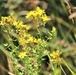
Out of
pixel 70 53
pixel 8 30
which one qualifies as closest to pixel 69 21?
pixel 70 53

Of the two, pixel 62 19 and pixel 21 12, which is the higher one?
pixel 21 12

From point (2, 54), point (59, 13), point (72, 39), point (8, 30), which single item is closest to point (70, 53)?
point (72, 39)

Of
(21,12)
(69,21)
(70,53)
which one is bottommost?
(70,53)

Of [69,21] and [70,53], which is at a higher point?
[69,21]

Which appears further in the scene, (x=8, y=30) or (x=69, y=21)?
(x=69, y=21)

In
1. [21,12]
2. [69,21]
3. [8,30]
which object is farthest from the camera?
[69,21]

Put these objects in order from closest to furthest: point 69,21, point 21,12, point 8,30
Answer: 1. point 8,30
2. point 21,12
3. point 69,21

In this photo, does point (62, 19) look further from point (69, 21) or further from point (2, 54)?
point (2, 54)

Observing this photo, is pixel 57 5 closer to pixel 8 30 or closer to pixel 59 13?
pixel 59 13

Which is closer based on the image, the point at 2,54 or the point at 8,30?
the point at 8,30
